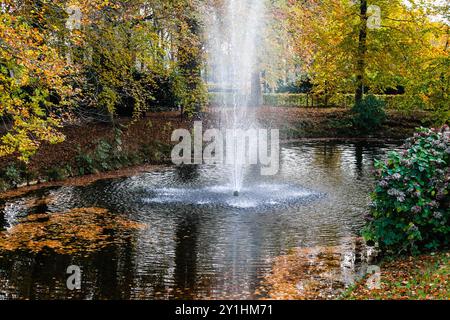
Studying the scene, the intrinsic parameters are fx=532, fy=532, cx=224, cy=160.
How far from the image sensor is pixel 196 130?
2716 cm

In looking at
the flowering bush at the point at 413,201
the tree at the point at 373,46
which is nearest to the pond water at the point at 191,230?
the flowering bush at the point at 413,201

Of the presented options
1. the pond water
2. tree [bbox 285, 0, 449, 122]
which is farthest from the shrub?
the pond water

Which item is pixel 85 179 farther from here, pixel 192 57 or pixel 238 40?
pixel 238 40

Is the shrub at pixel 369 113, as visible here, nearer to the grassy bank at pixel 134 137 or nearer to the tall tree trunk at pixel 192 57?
the grassy bank at pixel 134 137

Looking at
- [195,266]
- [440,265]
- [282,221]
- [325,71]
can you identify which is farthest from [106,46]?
[325,71]

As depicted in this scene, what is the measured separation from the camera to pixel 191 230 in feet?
40.9

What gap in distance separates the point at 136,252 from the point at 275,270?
2.94 m

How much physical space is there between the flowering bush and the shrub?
22352mm

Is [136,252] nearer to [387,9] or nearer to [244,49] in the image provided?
[244,49]

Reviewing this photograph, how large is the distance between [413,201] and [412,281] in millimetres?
1993

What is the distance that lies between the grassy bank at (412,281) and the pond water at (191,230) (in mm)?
863

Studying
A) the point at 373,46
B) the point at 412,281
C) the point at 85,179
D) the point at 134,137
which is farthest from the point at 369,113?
the point at 412,281

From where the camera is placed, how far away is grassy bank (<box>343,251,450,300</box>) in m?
7.60
